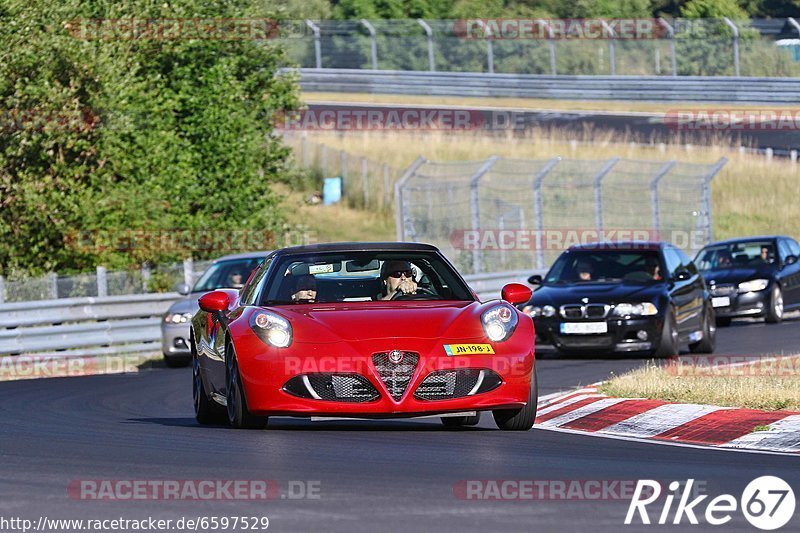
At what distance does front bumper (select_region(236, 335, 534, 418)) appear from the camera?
10.2 meters

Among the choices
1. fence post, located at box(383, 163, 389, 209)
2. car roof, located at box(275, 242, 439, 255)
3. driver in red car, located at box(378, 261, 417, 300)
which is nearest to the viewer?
driver in red car, located at box(378, 261, 417, 300)

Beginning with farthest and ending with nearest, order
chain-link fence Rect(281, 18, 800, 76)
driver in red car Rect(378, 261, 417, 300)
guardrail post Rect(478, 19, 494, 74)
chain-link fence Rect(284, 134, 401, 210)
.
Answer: guardrail post Rect(478, 19, 494, 74) → chain-link fence Rect(281, 18, 800, 76) → chain-link fence Rect(284, 134, 401, 210) → driver in red car Rect(378, 261, 417, 300)

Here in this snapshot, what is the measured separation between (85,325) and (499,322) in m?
13.5

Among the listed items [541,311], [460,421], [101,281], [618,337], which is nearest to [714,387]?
[460,421]

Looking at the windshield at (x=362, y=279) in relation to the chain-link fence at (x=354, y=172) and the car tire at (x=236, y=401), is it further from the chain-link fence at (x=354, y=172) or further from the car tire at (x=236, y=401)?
the chain-link fence at (x=354, y=172)

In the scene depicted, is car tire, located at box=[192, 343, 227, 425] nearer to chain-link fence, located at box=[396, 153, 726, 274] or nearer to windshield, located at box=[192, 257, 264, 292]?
windshield, located at box=[192, 257, 264, 292]

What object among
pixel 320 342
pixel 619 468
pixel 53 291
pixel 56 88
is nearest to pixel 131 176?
pixel 56 88

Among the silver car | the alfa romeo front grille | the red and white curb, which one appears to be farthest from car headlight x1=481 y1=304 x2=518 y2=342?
the silver car

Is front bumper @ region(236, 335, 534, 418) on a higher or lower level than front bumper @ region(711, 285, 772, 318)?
higher

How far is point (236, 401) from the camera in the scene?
10836 mm

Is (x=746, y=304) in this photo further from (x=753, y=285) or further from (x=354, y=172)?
(x=354, y=172)

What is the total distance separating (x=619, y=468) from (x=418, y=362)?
198 cm

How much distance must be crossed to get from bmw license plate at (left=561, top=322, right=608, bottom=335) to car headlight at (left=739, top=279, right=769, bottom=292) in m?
7.68

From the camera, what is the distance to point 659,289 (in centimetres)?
1956
